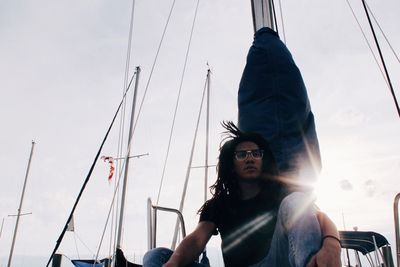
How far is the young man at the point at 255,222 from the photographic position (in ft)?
5.32

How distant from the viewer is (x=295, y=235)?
1.67m

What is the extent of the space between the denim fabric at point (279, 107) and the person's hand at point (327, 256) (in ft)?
4.40

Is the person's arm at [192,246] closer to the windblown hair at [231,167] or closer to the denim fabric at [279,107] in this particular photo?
the windblown hair at [231,167]

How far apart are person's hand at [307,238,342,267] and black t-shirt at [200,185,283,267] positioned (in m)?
0.54

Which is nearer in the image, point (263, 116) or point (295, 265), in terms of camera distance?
point (295, 265)

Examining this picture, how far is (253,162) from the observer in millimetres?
2623

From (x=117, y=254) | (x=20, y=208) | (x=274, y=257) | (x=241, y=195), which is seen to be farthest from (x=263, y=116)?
(x=20, y=208)

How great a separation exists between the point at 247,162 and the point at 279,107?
0.84m

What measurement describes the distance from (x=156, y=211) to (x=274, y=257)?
1.55 metres

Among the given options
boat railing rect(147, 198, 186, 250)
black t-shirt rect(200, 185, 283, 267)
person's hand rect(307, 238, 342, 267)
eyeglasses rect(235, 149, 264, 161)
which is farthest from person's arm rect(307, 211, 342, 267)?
boat railing rect(147, 198, 186, 250)

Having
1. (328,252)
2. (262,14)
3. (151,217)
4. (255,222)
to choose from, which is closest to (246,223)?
(255,222)

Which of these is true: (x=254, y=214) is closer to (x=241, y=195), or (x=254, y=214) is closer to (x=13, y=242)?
(x=241, y=195)

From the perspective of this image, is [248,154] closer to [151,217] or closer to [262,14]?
[151,217]

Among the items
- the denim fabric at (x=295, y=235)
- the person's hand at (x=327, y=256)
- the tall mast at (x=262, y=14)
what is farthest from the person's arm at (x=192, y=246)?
the tall mast at (x=262, y=14)
